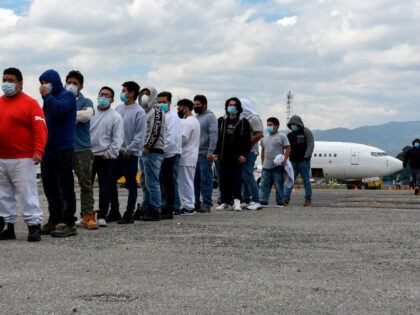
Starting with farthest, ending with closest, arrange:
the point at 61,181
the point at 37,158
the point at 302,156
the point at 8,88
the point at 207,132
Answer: the point at 302,156
the point at 207,132
the point at 61,181
the point at 8,88
the point at 37,158

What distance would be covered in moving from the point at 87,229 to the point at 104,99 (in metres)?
1.74

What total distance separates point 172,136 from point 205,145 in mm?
1721

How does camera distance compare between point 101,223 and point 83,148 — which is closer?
point 83,148

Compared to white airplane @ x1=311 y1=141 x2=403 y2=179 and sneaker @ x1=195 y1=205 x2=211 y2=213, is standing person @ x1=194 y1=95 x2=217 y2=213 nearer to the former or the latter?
sneaker @ x1=195 y1=205 x2=211 y2=213

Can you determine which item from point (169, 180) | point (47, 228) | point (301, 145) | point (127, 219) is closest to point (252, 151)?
point (301, 145)

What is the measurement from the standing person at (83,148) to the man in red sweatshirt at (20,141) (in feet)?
3.58

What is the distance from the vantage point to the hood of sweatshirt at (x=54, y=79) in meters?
7.37

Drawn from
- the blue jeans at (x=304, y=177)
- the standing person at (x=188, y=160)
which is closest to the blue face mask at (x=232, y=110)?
the standing person at (x=188, y=160)

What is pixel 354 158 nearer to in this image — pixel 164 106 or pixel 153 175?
pixel 164 106

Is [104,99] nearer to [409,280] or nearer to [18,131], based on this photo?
[18,131]

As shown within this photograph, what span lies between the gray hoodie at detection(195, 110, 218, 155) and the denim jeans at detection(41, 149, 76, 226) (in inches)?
172

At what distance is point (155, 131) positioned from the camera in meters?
→ 9.64

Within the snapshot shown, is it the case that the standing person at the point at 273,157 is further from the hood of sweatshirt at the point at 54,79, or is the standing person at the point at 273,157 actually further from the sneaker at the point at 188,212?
the hood of sweatshirt at the point at 54,79

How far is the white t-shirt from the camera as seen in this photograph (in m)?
11.2
